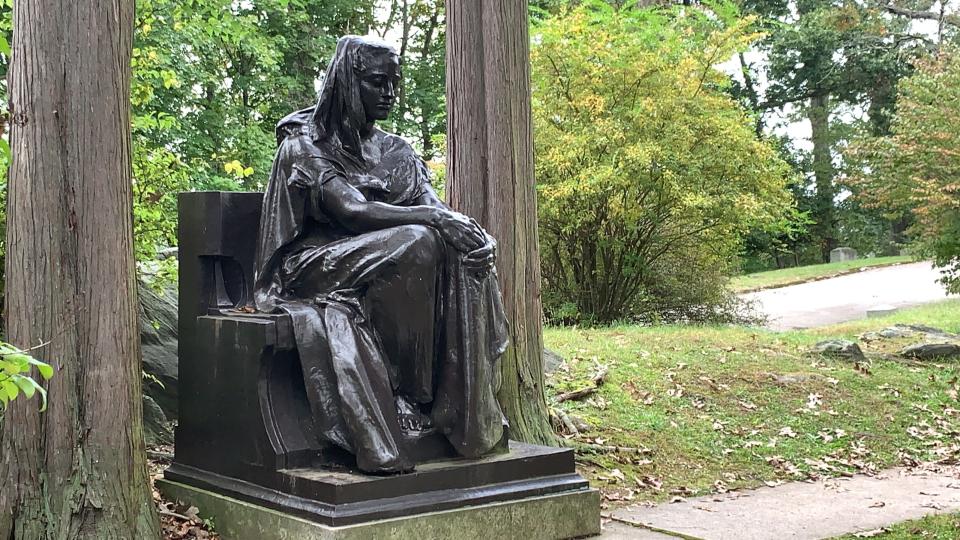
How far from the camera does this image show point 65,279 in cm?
475

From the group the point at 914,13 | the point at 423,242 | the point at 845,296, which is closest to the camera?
the point at 423,242

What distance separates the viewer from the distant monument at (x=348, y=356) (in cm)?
493

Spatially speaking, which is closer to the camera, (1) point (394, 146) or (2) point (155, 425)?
(1) point (394, 146)

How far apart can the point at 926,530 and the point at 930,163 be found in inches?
452

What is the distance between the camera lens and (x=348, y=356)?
4.96 meters

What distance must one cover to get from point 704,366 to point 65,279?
7.32 m

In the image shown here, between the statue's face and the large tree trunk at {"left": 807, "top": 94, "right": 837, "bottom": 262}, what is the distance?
28.7 meters

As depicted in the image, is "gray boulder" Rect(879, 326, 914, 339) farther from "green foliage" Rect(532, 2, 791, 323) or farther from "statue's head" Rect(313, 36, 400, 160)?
"statue's head" Rect(313, 36, 400, 160)

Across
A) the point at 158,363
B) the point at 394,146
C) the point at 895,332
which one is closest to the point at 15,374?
the point at 394,146

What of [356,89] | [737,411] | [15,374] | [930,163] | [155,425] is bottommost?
[737,411]

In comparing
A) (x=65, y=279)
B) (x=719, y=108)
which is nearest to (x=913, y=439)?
(x=65, y=279)

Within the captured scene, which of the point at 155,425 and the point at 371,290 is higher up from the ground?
the point at 371,290

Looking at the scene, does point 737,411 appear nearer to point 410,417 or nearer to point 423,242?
point 410,417

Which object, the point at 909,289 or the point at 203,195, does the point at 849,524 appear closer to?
the point at 203,195
